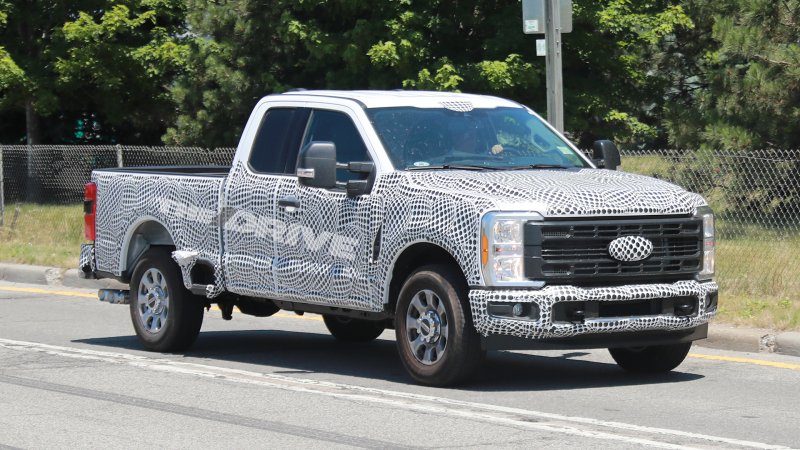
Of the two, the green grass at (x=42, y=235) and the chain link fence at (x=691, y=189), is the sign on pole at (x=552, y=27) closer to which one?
the chain link fence at (x=691, y=189)

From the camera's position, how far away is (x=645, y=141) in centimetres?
3734

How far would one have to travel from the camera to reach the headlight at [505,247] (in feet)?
28.4

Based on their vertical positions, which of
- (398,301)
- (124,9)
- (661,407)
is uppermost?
(124,9)

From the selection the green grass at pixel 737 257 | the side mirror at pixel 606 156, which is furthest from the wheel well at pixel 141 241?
the green grass at pixel 737 257

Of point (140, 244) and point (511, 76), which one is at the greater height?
point (511, 76)

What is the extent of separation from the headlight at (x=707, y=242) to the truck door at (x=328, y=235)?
7.03 feet

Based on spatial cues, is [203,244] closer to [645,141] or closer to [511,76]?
[511,76]

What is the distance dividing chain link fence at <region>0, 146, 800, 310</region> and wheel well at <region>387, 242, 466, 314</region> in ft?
16.5

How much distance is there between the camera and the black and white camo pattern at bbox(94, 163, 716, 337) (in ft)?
28.8

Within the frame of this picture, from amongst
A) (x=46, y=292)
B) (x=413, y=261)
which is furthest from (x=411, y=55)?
(x=413, y=261)

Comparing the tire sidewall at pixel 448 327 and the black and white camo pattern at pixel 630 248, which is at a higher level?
the black and white camo pattern at pixel 630 248

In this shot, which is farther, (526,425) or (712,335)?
(712,335)

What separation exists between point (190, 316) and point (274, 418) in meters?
3.17

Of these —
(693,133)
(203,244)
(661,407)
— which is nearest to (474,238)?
(661,407)
